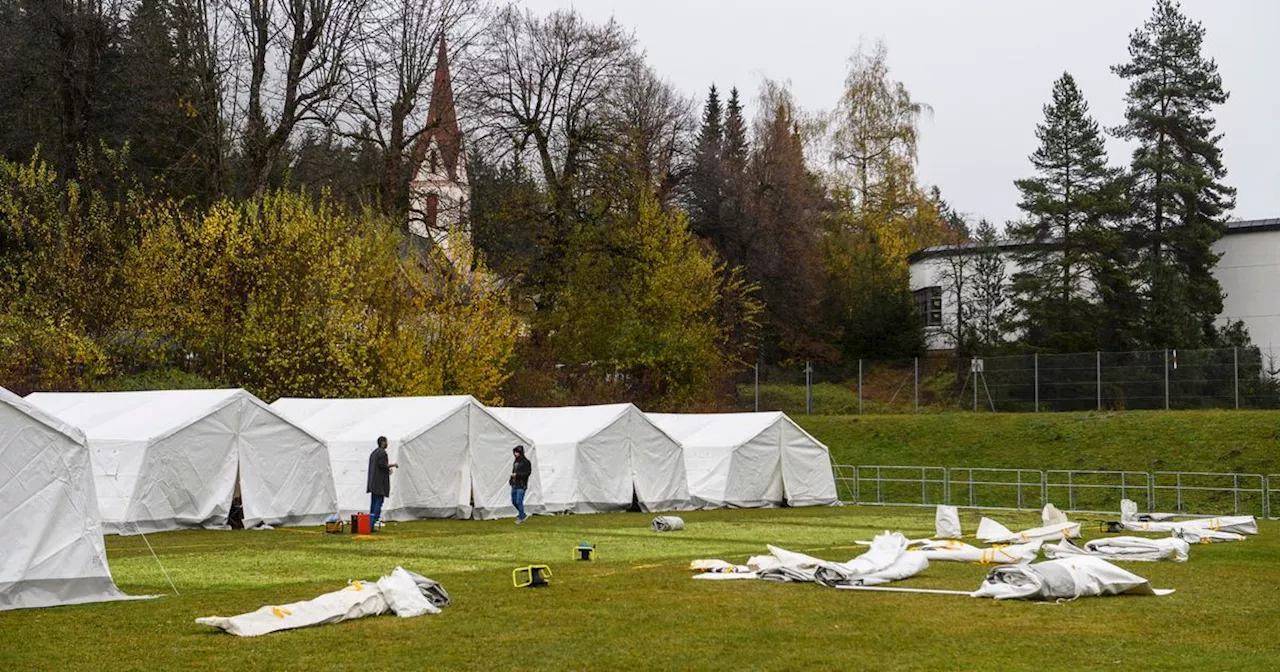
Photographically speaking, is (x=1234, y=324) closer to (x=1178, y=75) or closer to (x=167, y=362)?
(x=1178, y=75)

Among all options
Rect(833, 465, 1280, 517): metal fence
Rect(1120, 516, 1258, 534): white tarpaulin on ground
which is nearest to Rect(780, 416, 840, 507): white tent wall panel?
Rect(833, 465, 1280, 517): metal fence

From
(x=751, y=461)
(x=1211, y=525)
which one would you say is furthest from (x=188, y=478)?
(x=1211, y=525)

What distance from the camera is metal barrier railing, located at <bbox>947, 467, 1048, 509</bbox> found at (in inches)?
1569

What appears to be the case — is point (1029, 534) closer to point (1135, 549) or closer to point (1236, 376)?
point (1135, 549)

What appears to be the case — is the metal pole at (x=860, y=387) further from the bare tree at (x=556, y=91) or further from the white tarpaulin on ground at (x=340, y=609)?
the white tarpaulin on ground at (x=340, y=609)

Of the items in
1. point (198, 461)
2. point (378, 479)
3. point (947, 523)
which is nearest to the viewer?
point (947, 523)

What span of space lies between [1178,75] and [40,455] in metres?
53.1

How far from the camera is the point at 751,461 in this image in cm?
3784

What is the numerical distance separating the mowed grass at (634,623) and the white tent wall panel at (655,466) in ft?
46.2

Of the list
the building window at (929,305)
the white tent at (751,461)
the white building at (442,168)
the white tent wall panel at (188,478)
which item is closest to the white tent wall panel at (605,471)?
→ the white tent at (751,461)

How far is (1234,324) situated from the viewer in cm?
5678

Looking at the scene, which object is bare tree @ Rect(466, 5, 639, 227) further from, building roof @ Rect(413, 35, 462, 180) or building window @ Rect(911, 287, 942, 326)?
building window @ Rect(911, 287, 942, 326)

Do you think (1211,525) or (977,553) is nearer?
(977,553)

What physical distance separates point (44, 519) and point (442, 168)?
35.2m
